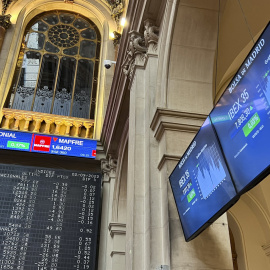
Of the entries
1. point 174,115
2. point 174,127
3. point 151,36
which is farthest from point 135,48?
point 174,127

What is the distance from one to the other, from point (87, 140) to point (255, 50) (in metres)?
8.31

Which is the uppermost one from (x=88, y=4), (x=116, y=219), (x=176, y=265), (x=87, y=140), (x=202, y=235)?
(x=88, y=4)

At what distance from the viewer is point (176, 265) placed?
368 centimetres

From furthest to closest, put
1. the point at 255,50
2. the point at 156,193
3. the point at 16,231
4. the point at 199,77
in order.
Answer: the point at 16,231 < the point at 199,77 < the point at 156,193 < the point at 255,50

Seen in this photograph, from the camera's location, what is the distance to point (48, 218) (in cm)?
876

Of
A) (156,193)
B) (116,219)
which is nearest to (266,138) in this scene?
(156,193)

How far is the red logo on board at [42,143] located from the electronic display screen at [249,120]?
790 cm

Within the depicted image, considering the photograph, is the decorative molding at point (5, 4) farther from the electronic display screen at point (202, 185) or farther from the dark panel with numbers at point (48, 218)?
the electronic display screen at point (202, 185)

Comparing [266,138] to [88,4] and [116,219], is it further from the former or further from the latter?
[88,4]

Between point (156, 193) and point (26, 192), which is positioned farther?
point (26, 192)

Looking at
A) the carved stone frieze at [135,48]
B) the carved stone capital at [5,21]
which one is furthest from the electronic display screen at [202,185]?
the carved stone capital at [5,21]

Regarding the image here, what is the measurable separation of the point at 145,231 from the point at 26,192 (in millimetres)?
5435

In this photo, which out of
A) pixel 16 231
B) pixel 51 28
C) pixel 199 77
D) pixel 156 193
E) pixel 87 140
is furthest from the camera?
pixel 51 28

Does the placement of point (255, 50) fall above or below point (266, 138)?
above
